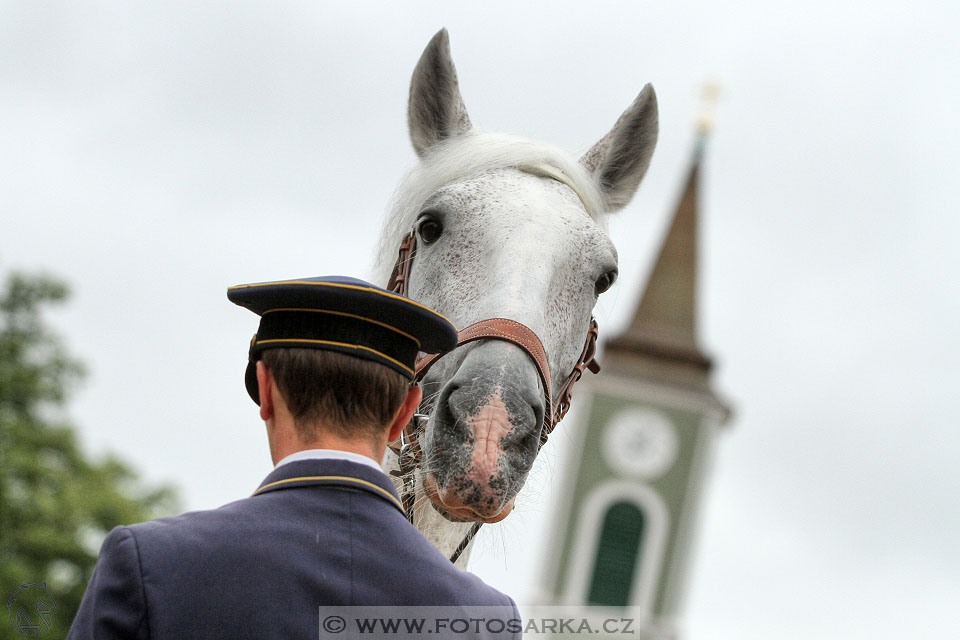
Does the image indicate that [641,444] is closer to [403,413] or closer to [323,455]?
[403,413]

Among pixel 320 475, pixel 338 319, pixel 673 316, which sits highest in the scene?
pixel 673 316

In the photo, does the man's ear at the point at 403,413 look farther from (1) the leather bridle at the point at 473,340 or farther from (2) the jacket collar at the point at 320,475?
(1) the leather bridle at the point at 473,340

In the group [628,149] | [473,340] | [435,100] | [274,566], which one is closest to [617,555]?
[628,149]

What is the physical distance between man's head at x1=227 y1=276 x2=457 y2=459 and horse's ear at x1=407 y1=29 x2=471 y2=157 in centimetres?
152

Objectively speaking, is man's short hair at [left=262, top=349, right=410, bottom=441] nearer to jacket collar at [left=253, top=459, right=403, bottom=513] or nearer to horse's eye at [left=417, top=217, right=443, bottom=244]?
jacket collar at [left=253, top=459, right=403, bottom=513]

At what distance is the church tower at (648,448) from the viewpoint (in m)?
47.6

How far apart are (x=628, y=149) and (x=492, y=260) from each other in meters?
0.94

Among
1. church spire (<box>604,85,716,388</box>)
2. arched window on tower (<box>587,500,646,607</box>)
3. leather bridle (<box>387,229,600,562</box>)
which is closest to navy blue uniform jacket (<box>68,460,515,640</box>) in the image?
leather bridle (<box>387,229,600,562</box>)

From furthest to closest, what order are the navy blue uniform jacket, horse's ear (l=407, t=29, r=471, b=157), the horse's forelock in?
horse's ear (l=407, t=29, r=471, b=157) < the horse's forelock < the navy blue uniform jacket

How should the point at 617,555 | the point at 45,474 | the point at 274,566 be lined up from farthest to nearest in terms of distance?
the point at 617,555, the point at 45,474, the point at 274,566

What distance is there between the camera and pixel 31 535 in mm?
19938

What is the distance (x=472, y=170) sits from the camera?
344 centimetres

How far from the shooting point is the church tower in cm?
4759

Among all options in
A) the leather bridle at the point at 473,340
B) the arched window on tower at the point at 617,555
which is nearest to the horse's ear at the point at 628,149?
the leather bridle at the point at 473,340
